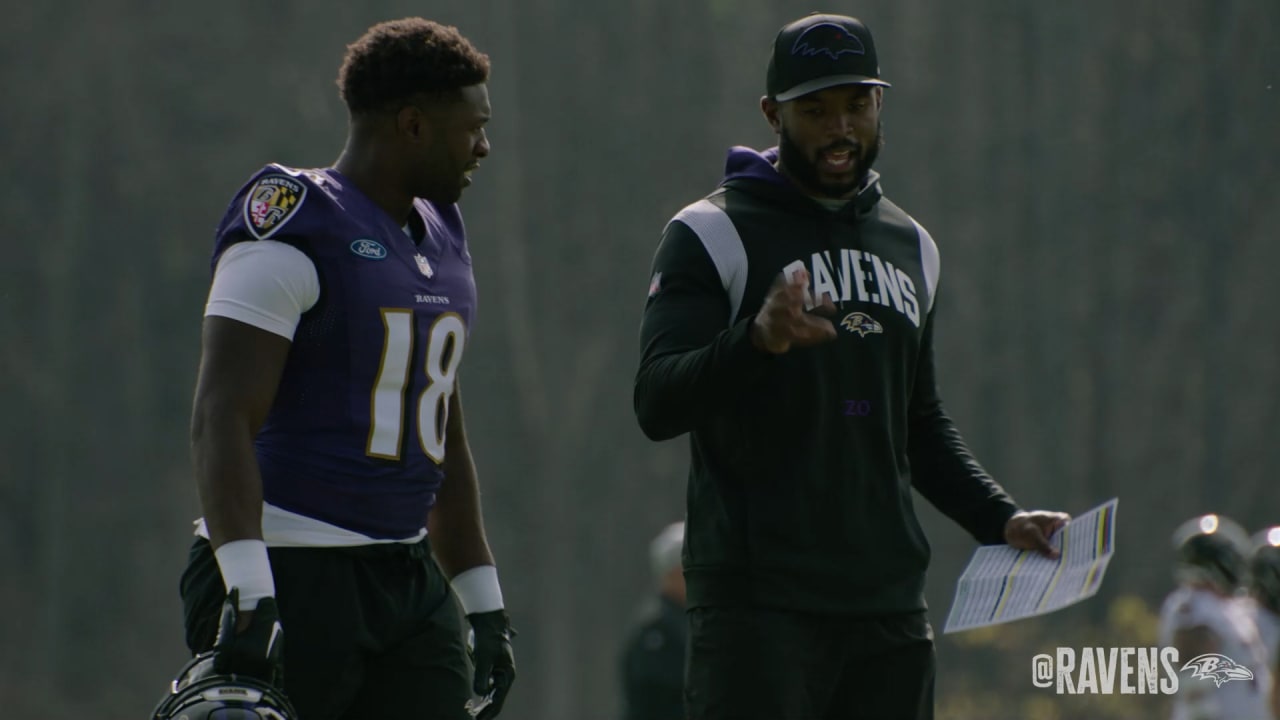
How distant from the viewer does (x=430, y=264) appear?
3.40m

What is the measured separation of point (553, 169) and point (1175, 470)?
7.47 metres

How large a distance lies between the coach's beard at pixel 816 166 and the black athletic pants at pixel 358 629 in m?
1.10

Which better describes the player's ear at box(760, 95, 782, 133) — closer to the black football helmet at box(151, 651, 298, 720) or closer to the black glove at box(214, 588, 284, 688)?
the black glove at box(214, 588, 284, 688)

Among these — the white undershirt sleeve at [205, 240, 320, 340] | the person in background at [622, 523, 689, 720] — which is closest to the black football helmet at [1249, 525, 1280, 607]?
the person in background at [622, 523, 689, 720]

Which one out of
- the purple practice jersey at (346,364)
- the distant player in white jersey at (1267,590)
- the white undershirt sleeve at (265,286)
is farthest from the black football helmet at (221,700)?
the distant player in white jersey at (1267,590)

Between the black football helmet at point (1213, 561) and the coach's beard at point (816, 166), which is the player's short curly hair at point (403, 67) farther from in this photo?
the black football helmet at point (1213, 561)

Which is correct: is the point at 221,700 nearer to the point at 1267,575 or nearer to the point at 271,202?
the point at 271,202

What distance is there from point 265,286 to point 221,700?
0.75 metres

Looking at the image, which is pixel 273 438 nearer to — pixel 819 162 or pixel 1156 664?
pixel 819 162

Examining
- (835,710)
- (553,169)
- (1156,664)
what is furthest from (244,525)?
(553,169)

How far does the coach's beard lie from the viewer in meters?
3.49

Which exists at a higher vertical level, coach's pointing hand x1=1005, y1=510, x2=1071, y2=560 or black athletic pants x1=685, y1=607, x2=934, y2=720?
coach's pointing hand x1=1005, y1=510, x2=1071, y2=560

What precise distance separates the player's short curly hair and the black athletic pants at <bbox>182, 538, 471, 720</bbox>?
2.96 feet

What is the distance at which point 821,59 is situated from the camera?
345 cm
